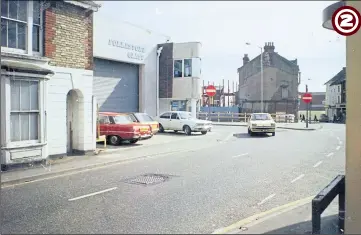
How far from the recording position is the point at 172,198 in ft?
14.0

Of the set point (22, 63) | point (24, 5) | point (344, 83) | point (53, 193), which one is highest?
point (24, 5)

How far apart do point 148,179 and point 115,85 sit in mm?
5870

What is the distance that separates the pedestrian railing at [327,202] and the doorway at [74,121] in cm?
815

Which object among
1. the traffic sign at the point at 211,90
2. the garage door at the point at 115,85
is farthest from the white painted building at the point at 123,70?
the traffic sign at the point at 211,90

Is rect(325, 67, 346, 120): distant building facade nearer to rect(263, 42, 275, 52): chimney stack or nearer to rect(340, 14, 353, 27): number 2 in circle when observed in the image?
rect(340, 14, 353, 27): number 2 in circle

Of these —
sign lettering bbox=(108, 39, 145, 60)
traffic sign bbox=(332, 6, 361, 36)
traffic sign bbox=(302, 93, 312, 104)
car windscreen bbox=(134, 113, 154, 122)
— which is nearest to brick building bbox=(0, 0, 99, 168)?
sign lettering bbox=(108, 39, 145, 60)

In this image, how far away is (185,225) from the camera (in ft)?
10.3

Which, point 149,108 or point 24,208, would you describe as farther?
point 149,108

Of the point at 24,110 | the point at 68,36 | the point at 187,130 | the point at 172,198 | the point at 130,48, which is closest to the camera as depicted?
the point at 172,198

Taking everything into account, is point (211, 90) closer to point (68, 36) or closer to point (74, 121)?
point (68, 36)

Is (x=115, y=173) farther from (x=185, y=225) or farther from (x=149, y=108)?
(x=149, y=108)

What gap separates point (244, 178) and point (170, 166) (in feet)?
10.0

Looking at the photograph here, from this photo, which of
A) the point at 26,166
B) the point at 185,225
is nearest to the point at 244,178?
the point at 185,225

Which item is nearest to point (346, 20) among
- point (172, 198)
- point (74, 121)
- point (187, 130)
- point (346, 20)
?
point (346, 20)
